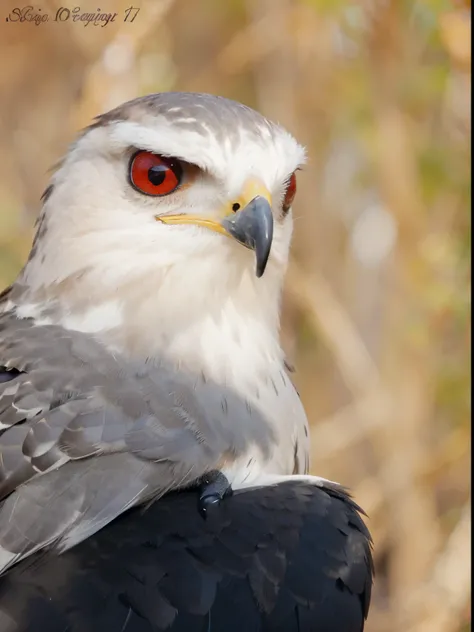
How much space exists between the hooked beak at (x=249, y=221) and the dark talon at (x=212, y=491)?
0.55 m

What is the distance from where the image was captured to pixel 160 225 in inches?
91.2

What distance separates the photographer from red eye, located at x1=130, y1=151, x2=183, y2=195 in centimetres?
231

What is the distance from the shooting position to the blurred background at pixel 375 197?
4.56 m

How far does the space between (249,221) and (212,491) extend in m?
0.70

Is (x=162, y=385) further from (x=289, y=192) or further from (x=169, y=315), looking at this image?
(x=289, y=192)

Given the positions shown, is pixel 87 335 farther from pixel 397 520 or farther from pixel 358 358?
pixel 397 520

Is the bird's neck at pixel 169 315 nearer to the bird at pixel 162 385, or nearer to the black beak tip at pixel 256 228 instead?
the bird at pixel 162 385

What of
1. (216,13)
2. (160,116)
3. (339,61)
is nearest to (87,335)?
(160,116)

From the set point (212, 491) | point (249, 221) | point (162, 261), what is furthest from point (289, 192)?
point (212, 491)

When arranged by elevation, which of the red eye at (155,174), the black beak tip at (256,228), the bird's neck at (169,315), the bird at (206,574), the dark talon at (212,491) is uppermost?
the red eye at (155,174)

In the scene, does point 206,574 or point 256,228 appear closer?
point 206,574

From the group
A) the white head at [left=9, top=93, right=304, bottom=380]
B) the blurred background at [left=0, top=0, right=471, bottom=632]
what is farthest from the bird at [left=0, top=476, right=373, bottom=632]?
the blurred background at [left=0, top=0, right=471, bottom=632]

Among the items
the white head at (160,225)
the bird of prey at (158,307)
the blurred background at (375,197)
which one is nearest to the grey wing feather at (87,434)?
the bird of prey at (158,307)

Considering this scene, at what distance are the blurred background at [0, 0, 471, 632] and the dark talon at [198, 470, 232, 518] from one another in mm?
2361
